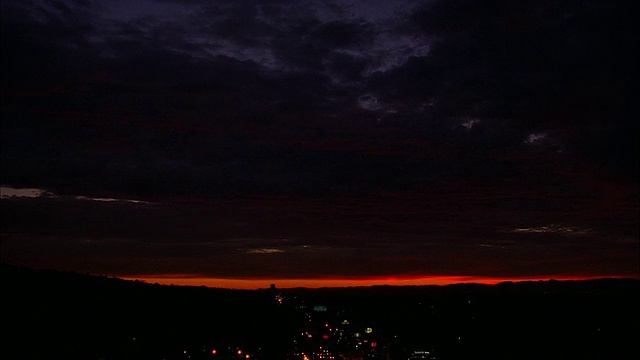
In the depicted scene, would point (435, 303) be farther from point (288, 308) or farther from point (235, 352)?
point (235, 352)

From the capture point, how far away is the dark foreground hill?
2904 inches

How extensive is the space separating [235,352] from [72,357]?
23.4 m

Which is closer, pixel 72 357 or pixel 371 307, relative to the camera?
pixel 72 357

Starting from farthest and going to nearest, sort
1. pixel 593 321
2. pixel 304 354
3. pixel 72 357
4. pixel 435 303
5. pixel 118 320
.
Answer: pixel 435 303 < pixel 593 321 < pixel 118 320 < pixel 304 354 < pixel 72 357

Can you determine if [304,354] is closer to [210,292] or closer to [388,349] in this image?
[388,349]

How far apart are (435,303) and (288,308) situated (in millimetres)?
36911

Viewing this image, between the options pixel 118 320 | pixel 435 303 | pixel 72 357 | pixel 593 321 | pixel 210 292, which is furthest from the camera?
pixel 435 303

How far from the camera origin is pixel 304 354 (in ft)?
260

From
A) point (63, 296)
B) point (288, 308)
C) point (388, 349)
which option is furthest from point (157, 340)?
point (288, 308)

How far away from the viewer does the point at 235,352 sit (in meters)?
81.9

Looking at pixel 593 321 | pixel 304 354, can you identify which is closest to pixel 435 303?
pixel 593 321

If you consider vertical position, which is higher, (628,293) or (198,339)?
(628,293)

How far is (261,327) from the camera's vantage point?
118 meters

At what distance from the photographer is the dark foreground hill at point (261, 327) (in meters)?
73.8
